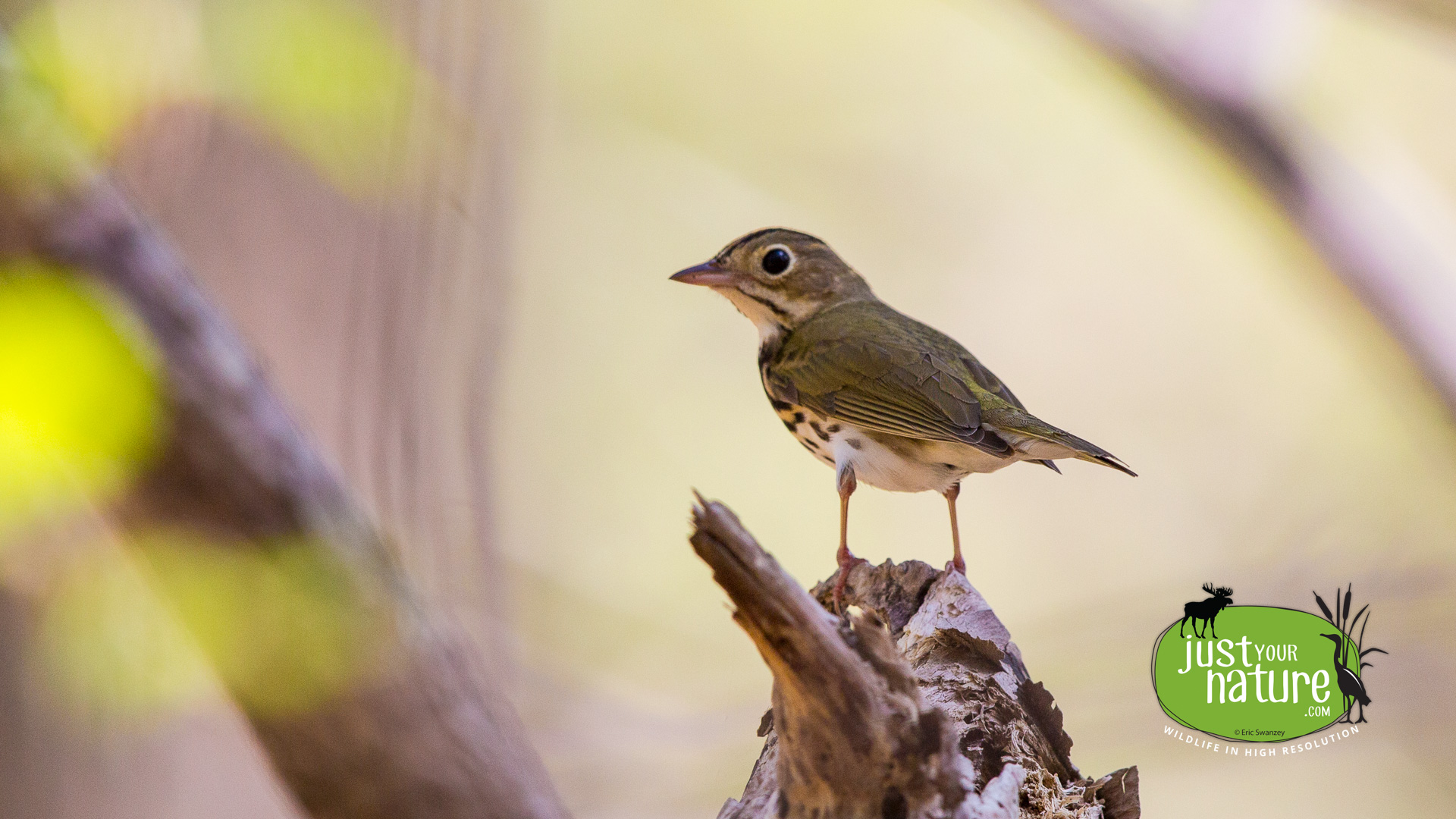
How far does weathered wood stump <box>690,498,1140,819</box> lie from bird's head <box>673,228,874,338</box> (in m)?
1.13

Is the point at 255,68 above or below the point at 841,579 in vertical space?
above

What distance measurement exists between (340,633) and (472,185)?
2.77 metres

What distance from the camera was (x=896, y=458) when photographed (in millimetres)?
2490

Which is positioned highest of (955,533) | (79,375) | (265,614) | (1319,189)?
(1319,189)

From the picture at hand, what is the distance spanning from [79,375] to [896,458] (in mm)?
1669

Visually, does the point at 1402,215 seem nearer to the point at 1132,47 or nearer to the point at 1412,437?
the point at 1132,47

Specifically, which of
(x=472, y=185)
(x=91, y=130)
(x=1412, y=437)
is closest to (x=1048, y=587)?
(x=1412, y=437)

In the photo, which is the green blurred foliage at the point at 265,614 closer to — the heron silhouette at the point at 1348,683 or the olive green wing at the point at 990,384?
the olive green wing at the point at 990,384

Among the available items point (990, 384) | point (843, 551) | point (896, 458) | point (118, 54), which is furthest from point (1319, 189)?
point (118, 54)

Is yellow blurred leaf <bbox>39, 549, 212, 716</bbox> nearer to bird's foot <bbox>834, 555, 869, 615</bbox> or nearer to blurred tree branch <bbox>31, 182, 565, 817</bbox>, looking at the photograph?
bird's foot <bbox>834, 555, 869, 615</bbox>

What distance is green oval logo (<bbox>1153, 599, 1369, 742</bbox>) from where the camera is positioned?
2303 millimetres

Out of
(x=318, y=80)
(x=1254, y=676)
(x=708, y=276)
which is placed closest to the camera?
(x=1254, y=676)

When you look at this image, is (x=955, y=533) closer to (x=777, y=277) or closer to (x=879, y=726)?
(x=777, y=277)

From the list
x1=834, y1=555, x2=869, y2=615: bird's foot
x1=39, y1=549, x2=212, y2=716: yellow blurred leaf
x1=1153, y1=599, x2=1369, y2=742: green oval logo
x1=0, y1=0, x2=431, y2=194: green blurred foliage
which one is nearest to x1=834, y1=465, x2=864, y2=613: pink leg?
x1=834, y1=555, x2=869, y2=615: bird's foot
